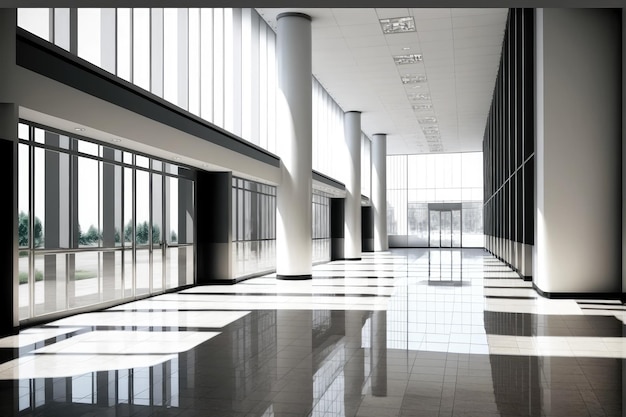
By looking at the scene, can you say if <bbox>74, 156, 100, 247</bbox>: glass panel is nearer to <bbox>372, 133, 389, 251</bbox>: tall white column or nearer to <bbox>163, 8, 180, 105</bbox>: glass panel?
<bbox>163, 8, 180, 105</bbox>: glass panel

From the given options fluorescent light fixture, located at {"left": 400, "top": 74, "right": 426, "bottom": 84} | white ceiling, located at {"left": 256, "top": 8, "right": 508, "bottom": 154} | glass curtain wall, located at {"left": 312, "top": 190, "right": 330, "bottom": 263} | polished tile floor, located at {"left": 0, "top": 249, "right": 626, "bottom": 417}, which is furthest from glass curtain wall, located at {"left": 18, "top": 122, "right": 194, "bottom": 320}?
glass curtain wall, located at {"left": 312, "top": 190, "right": 330, "bottom": 263}

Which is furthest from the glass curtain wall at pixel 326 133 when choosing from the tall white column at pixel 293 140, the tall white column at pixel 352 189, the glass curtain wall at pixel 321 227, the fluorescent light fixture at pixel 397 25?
the tall white column at pixel 293 140

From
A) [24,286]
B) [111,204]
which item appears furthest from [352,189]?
[24,286]

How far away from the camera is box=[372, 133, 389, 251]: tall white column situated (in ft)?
132

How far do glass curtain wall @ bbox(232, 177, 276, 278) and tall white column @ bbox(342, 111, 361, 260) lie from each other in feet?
27.6

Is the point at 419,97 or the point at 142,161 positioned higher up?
the point at 419,97

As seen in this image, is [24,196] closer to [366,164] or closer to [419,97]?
[419,97]

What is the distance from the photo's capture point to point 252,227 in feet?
70.8

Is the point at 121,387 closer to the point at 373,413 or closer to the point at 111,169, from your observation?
the point at 373,413

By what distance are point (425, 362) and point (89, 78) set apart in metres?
7.37

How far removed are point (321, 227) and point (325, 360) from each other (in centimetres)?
2496

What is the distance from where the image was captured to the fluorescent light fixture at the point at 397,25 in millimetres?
19031

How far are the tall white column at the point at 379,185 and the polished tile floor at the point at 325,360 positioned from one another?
2740cm

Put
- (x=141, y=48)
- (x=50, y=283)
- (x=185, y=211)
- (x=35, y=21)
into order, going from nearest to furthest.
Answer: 1. (x=35, y=21)
2. (x=50, y=283)
3. (x=141, y=48)
4. (x=185, y=211)
